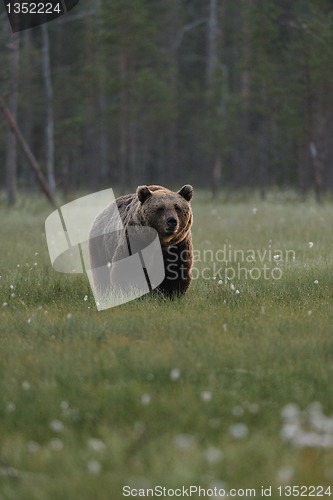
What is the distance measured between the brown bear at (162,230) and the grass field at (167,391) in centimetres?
29

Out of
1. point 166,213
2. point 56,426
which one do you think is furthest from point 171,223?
point 56,426

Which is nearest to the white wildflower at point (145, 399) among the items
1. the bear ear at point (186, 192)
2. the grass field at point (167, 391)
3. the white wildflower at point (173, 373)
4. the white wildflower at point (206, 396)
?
the grass field at point (167, 391)

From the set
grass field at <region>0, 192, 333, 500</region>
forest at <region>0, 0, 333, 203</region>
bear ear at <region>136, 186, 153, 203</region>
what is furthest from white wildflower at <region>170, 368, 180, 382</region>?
forest at <region>0, 0, 333, 203</region>

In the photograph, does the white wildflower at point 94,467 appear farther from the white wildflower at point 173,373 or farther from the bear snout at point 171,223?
the bear snout at point 171,223

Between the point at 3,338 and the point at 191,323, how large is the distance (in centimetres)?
176

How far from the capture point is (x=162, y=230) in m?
5.88

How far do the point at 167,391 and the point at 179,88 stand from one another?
36207mm

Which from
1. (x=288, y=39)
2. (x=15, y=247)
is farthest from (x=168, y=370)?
(x=288, y=39)

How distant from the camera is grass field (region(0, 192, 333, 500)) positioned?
287cm

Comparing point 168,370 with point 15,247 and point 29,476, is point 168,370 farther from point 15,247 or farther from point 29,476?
point 15,247

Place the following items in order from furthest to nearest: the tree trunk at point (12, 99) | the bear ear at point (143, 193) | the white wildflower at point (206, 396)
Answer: the tree trunk at point (12, 99)
the bear ear at point (143, 193)
the white wildflower at point (206, 396)

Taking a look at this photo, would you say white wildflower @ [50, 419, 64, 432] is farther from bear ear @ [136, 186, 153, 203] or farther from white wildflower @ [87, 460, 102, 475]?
bear ear @ [136, 186, 153, 203]

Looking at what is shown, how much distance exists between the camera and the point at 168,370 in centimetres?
405

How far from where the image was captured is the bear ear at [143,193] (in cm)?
613
